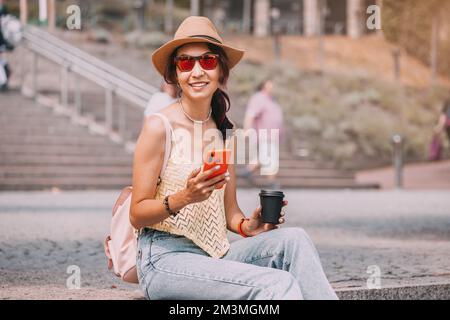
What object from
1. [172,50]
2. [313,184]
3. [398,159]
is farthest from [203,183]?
[398,159]

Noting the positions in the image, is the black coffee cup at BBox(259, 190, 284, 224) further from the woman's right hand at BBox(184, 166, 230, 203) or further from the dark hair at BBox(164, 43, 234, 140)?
the dark hair at BBox(164, 43, 234, 140)

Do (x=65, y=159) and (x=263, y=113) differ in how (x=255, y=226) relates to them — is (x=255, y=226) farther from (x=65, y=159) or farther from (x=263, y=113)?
(x=263, y=113)

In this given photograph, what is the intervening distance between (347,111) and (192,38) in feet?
76.5

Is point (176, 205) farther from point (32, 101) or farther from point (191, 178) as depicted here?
point (32, 101)

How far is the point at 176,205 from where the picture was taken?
13.3ft

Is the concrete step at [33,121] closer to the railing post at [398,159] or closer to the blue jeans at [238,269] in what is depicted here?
the railing post at [398,159]

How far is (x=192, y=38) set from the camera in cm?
435

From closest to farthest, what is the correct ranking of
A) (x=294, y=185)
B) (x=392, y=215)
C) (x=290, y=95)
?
(x=392, y=215) → (x=294, y=185) → (x=290, y=95)

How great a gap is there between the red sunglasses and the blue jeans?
745 mm

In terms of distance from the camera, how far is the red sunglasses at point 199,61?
175 inches

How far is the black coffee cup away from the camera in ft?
13.8

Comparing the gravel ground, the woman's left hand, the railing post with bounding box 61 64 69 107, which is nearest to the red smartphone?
the woman's left hand
